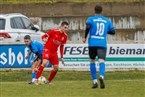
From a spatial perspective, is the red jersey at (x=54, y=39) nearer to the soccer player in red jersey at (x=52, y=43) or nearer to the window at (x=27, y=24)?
the soccer player in red jersey at (x=52, y=43)

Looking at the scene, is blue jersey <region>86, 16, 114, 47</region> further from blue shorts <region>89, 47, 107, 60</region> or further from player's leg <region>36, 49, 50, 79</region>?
player's leg <region>36, 49, 50, 79</region>

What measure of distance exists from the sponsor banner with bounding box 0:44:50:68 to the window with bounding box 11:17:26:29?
255 centimetres

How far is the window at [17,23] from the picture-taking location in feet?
91.9

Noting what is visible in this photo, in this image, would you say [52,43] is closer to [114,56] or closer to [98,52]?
[98,52]

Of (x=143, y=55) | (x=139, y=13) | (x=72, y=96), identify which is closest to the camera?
(x=72, y=96)

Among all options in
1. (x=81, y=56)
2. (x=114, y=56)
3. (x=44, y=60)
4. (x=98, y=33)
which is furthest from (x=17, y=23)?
(x=98, y=33)

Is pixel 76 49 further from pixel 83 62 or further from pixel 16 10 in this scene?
pixel 16 10

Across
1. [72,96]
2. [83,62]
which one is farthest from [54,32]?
[83,62]

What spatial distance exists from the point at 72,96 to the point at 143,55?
11.7 meters

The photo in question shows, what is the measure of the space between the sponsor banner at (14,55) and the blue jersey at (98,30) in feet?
30.0

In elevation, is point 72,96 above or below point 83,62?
above

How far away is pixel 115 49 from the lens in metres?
25.8

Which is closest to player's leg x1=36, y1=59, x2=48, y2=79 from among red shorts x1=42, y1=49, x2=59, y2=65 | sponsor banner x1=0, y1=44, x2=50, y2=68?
red shorts x1=42, y1=49, x2=59, y2=65

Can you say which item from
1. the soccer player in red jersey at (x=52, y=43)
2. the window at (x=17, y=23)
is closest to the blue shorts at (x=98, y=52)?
the soccer player in red jersey at (x=52, y=43)
